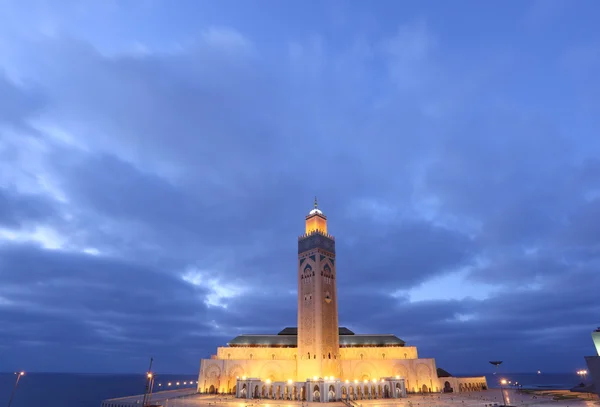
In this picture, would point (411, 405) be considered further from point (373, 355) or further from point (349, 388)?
point (373, 355)

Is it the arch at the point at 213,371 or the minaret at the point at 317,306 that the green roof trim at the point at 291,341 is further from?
the minaret at the point at 317,306

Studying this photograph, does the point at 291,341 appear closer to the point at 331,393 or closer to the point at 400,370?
the point at 331,393

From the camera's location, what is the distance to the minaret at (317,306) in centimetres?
7688

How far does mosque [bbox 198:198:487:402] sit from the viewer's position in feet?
235

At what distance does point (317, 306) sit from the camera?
79.8 m

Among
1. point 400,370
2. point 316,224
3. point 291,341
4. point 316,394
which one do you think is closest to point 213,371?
point 291,341

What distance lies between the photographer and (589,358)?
102 feet

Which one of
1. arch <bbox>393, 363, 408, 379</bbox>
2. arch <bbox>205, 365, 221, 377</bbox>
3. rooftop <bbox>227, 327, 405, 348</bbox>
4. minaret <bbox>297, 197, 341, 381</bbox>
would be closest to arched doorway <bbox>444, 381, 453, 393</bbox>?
arch <bbox>393, 363, 408, 379</bbox>

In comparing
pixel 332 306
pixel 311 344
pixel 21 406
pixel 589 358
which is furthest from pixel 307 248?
pixel 21 406

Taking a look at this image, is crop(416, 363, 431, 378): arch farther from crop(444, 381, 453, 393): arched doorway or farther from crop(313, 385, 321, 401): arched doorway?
crop(313, 385, 321, 401): arched doorway

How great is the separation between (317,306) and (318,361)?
1064cm

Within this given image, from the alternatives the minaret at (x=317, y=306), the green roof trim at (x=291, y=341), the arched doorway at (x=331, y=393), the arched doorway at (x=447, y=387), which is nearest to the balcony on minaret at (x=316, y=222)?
the minaret at (x=317, y=306)

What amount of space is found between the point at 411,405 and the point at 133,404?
43961mm

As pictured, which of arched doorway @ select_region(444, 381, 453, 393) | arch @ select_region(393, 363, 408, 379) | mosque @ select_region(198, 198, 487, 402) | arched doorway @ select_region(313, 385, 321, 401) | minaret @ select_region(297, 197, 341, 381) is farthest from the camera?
arched doorway @ select_region(444, 381, 453, 393)
